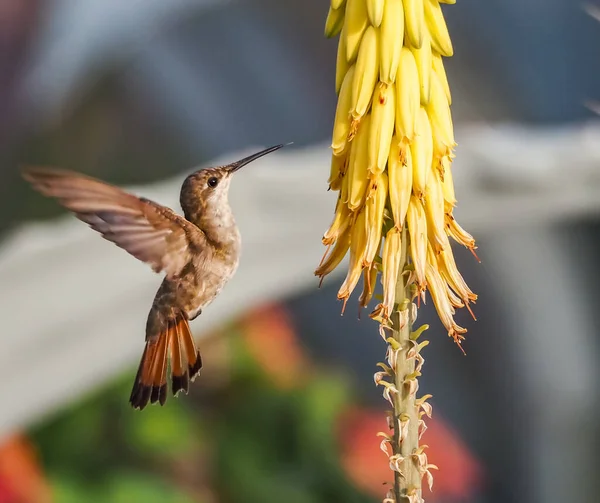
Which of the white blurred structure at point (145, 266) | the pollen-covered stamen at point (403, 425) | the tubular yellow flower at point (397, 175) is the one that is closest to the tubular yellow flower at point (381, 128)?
the tubular yellow flower at point (397, 175)

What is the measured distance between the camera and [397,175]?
333 millimetres

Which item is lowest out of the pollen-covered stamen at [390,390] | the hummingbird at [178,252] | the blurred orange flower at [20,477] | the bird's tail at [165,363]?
the blurred orange flower at [20,477]

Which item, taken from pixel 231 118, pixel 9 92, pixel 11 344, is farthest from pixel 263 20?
pixel 11 344

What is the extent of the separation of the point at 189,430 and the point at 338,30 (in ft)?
3.23

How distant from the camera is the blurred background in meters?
1.18

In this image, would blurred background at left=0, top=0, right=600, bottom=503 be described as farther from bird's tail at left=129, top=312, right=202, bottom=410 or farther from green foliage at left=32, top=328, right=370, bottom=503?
bird's tail at left=129, top=312, right=202, bottom=410

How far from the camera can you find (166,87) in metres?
1.27

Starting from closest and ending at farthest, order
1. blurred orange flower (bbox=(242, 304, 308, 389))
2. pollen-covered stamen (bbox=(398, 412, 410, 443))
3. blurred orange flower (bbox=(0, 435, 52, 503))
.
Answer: pollen-covered stamen (bbox=(398, 412, 410, 443))
blurred orange flower (bbox=(0, 435, 52, 503))
blurred orange flower (bbox=(242, 304, 308, 389))

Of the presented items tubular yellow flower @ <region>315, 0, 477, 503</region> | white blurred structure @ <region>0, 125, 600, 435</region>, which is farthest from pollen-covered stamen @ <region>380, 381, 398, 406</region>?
white blurred structure @ <region>0, 125, 600, 435</region>

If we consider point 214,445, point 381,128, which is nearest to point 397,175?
point 381,128

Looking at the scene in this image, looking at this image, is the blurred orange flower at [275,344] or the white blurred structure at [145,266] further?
the blurred orange flower at [275,344]

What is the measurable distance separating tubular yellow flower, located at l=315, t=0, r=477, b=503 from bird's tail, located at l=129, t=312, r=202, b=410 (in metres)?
0.10

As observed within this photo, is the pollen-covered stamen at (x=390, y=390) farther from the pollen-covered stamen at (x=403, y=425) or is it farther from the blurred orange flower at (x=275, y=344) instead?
the blurred orange flower at (x=275, y=344)

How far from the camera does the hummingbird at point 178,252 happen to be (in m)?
0.37
